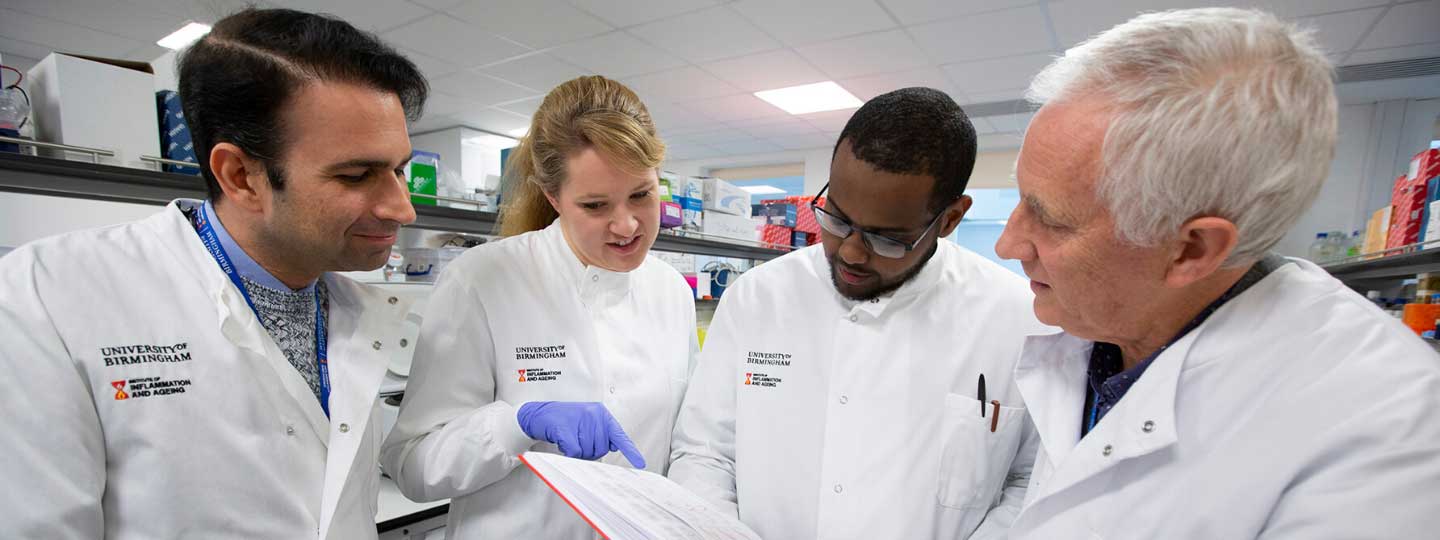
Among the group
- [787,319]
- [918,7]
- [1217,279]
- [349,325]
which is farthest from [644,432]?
[918,7]

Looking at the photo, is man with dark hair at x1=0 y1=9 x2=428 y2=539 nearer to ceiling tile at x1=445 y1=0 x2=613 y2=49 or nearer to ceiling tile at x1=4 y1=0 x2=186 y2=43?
ceiling tile at x1=445 y1=0 x2=613 y2=49

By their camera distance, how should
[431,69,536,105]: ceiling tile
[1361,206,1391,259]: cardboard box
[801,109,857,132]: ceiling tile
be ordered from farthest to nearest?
[801,109,857,132]: ceiling tile, [431,69,536,105]: ceiling tile, [1361,206,1391,259]: cardboard box

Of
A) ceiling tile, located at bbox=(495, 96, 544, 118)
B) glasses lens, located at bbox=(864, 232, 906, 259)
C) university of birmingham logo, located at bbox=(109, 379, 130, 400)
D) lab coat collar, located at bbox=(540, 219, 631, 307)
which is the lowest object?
university of birmingham logo, located at bbox=(109, 379, 130, 400)

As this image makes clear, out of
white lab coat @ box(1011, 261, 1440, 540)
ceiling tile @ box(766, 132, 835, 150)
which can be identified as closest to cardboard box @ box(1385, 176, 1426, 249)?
white lab coat @ box(1011, 261, 1440, 540)

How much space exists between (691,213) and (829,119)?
4374 mm

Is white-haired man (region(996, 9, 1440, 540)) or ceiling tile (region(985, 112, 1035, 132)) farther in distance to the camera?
ceiling tile (region(985, 112, 1035, 132))

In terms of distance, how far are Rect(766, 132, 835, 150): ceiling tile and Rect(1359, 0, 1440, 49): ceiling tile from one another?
192 inches

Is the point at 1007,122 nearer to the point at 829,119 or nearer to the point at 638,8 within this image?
the point at 829,119

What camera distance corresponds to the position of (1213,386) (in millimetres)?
729

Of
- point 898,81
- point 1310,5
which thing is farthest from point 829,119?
point 1310,5

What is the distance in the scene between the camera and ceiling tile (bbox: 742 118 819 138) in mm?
7125

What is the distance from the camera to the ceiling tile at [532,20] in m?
4.05

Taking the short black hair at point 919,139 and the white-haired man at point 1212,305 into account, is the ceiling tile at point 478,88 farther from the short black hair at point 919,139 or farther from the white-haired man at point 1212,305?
the white-haired man at point 1212,305

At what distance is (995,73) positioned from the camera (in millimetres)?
5070
